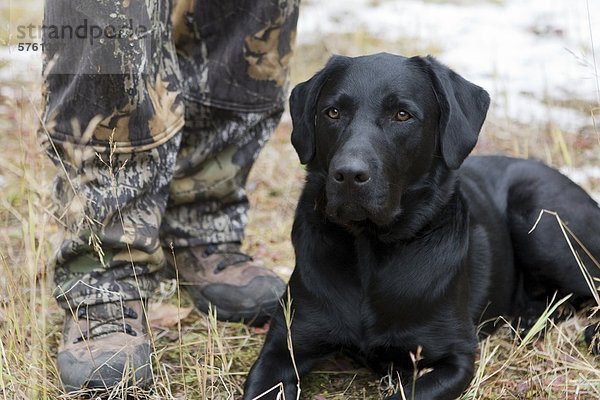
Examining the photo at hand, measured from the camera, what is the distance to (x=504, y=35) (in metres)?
8.37

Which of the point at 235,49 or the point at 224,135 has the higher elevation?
the point at 235,49

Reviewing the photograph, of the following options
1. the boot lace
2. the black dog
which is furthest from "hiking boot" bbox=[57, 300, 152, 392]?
the black dog

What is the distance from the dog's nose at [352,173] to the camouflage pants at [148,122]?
0.72 meters

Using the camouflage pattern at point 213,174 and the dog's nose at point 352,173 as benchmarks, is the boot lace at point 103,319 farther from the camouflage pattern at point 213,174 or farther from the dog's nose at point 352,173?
Answer: the dog's nose at point 352,173

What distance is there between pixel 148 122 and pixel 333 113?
0.67 meters

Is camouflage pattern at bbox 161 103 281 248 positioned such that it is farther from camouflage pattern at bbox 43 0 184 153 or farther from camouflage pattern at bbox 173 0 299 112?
camouflage pattern at bbox 43 0 184 153

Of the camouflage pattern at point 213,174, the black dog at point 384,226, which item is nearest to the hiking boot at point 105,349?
the black dog at point 384,226

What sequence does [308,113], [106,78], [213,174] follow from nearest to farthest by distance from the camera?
[106,78], [308,113], [213,174]

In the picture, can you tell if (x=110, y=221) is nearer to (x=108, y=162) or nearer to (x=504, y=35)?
(x=108, y=162)

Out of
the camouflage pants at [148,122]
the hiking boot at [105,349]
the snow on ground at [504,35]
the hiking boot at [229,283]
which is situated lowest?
the hiking boot at [229,283]

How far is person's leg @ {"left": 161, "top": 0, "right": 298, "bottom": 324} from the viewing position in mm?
3617

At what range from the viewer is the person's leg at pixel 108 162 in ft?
9.45

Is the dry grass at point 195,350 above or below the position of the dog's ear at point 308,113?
below

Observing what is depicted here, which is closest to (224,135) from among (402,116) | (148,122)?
(148,122)
